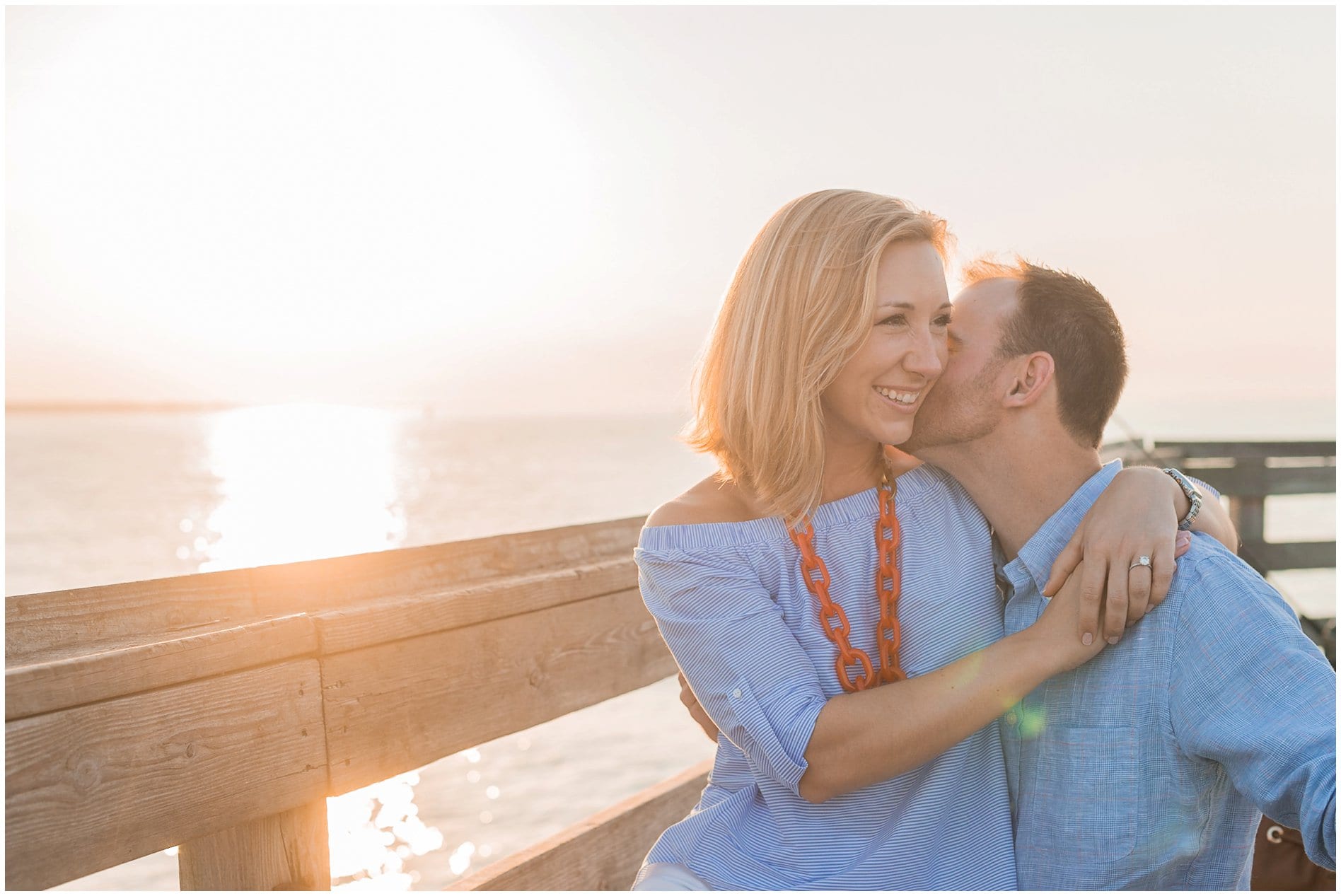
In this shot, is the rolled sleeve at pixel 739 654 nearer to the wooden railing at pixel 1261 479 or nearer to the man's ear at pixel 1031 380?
the man's ear at pixel 1031 380

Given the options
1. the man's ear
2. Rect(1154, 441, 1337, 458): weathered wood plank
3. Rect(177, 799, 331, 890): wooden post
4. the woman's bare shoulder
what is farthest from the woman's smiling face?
Rect(1154, 441, 1337, 458): weathered wood plank

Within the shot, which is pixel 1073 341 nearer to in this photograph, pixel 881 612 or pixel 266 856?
pixel 881 612

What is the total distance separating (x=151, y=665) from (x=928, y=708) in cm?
126

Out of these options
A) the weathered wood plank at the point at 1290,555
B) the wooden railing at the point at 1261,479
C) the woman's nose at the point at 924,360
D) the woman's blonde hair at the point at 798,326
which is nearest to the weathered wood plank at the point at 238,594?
the woman's blonde hair at the point at 798,326

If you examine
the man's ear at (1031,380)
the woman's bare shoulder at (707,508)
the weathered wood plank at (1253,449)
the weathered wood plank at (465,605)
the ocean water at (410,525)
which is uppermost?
the man's ear at (1031,380)

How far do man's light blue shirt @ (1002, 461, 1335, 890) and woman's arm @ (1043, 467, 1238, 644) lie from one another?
0.08 meters

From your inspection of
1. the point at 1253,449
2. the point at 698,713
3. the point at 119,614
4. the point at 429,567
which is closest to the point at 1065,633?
the point at 698,713

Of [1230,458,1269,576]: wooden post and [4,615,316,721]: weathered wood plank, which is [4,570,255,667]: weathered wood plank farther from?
[1230,458,1269,576]: wooden post

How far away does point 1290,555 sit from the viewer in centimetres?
564

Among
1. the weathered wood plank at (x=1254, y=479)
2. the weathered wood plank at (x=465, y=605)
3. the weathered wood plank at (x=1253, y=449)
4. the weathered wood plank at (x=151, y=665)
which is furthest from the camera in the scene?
the weathered wood plank at (x=1253, y=449)

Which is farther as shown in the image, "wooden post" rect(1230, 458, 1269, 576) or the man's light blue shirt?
"wooden post" rect(1230, 458, 1269, 576)

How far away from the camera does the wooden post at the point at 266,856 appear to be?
1708mm

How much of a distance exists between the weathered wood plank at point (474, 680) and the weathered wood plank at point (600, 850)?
281mm

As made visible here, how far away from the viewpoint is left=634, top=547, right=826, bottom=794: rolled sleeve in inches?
70.7
